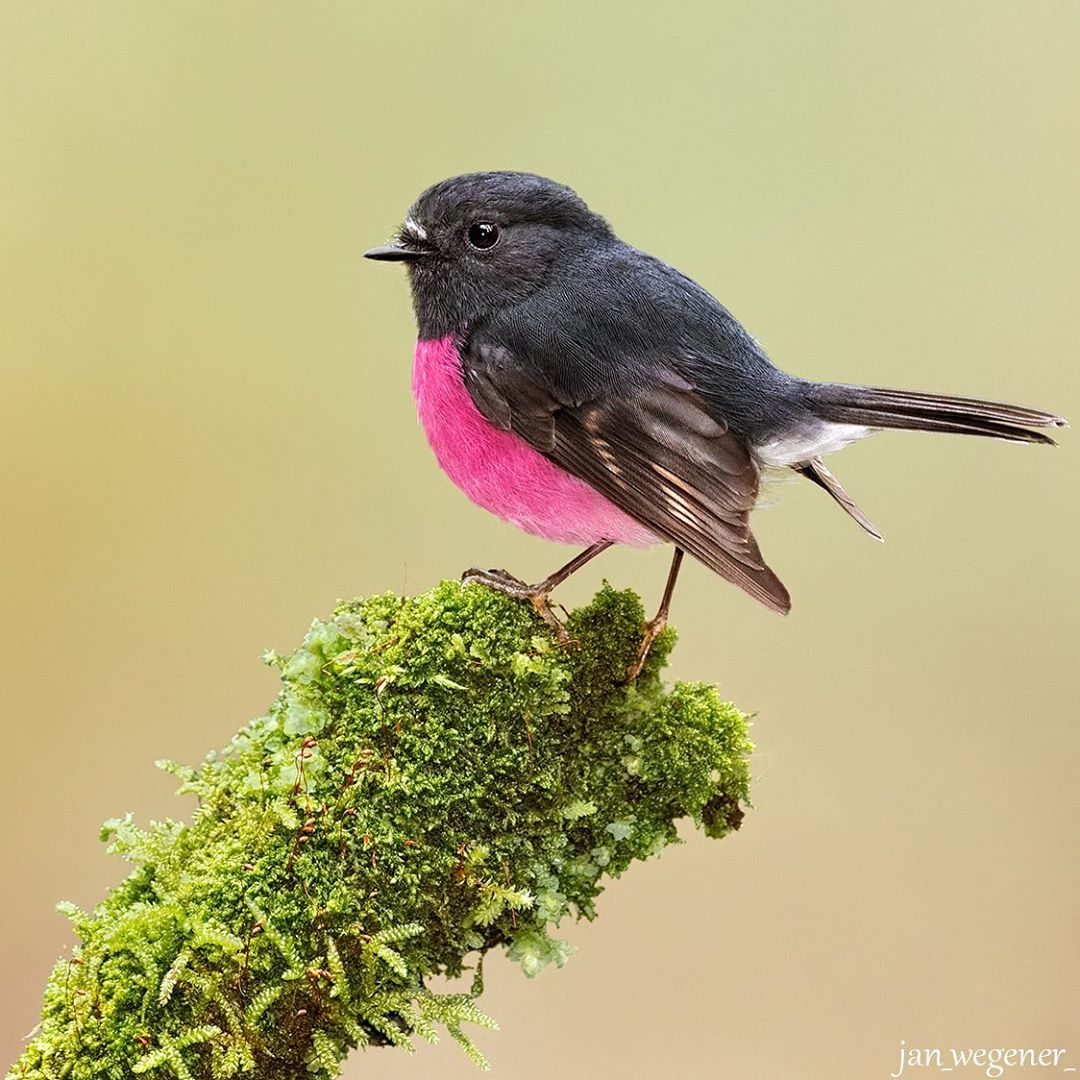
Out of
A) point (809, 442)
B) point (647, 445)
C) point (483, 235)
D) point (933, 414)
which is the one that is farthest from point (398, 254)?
point (933, 414)

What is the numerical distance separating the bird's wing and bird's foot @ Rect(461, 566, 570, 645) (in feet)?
0.96

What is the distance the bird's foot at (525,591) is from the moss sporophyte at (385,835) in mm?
28

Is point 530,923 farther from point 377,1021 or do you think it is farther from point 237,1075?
point 237,1075

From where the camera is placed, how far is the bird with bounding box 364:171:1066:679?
2850mm

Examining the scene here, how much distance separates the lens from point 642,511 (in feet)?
9.26

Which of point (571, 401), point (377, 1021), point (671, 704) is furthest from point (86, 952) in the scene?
point (571, 401)

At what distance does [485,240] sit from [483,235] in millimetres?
15

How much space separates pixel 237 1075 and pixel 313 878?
0.37m

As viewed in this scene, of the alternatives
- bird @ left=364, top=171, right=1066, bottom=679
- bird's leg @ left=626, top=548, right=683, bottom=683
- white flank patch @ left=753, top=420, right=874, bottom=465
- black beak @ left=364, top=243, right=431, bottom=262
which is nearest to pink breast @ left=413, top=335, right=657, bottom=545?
bird @ left=364, top=171, right=1066, bottom=679

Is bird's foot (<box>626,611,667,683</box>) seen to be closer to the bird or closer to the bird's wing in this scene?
the bird

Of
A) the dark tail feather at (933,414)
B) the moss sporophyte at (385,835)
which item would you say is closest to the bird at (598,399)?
the dark tail feather at (933,414)

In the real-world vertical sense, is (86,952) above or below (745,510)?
below

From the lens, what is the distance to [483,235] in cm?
324

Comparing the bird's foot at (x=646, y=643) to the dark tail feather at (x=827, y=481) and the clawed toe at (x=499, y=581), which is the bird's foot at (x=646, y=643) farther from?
the dark tail feather at (x=827, y=481)
